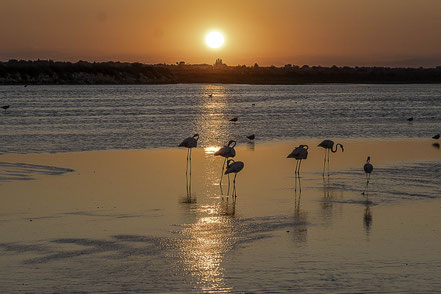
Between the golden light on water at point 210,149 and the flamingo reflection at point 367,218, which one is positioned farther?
the golden light on water at point 210,149

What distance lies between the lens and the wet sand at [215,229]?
9.13m

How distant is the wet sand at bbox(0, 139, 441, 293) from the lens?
9133mm

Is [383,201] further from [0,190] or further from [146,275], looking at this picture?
[0,190]

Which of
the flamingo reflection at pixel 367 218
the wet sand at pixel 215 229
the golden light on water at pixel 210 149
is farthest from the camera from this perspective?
the golden light on water at pixel 210 149

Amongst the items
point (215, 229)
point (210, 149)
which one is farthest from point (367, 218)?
point (210, 149)

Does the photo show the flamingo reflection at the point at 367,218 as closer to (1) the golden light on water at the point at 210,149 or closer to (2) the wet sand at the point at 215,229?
(2) the wet sand at the point at 215,229

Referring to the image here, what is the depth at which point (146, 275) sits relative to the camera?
9.29 meters

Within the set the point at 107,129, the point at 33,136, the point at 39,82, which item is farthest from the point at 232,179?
the point at 39,82

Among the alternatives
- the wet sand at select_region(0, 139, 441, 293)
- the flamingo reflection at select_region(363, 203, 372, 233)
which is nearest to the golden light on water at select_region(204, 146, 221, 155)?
the wet sand at select_region(0, 139, 441, 293)

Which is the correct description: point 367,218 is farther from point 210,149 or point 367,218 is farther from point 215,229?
point 210,149

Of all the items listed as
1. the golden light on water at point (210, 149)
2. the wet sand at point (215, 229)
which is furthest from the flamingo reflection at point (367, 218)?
the golden light on water at point (210, 149)

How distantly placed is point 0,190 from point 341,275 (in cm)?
847

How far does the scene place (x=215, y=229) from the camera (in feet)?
39.1

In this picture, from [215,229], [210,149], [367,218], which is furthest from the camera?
[210,149]
